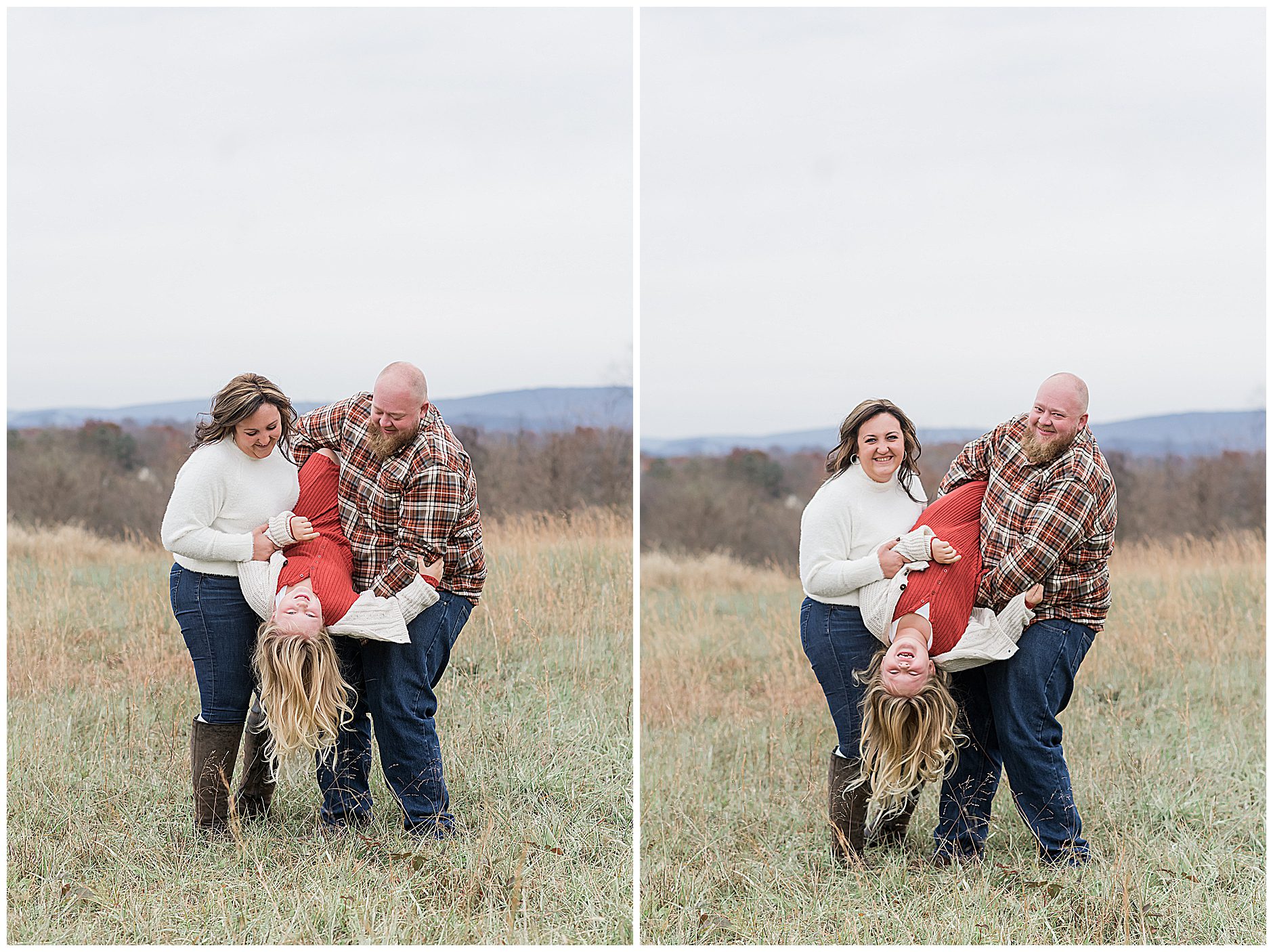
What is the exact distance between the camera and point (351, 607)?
397cm

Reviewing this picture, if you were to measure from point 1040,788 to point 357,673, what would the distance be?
8.07ft

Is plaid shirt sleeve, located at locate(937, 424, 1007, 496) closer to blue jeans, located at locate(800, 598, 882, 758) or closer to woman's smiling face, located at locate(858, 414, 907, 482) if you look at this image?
woman's smiling face, located at locate(858, 414, 907, 482)

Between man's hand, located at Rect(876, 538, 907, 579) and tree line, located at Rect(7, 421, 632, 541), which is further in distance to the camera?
tree line, located at Rect(7, 421, 632, 541)

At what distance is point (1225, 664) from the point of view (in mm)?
6777

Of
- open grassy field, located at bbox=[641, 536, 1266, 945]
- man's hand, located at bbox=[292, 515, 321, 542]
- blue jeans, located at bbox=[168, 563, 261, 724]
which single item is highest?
man's hand, located at bbox=[292, 515, 321, 542]

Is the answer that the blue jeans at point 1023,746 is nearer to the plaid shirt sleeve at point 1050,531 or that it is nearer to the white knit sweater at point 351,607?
the plaid shirt sleeve at point 1050,531

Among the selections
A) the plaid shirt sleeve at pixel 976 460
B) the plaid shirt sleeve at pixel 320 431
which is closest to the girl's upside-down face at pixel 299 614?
the plaid shirt sleeve at pixel 320 431

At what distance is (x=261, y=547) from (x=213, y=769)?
88 cm

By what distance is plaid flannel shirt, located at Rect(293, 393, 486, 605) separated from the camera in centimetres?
401

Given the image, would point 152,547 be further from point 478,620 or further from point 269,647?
point 269,647

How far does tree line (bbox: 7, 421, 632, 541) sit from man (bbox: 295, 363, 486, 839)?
5451 mm

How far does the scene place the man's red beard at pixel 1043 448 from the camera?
152 inches

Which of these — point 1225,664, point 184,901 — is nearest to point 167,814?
point 184,901

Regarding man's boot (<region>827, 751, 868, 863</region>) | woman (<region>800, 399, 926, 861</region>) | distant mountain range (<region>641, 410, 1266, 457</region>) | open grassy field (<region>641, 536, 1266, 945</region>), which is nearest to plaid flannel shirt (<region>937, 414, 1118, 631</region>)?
woman (<region>800, 399, 926, 861</region>)
